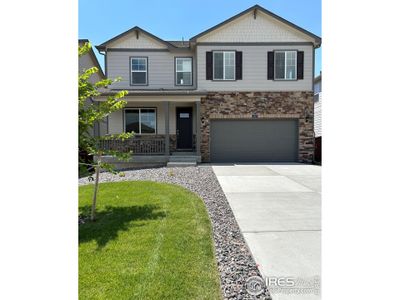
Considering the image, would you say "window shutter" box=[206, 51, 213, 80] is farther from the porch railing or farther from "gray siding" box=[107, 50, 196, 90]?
the porch railing

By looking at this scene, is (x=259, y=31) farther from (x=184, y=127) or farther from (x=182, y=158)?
(x=182, y=158)

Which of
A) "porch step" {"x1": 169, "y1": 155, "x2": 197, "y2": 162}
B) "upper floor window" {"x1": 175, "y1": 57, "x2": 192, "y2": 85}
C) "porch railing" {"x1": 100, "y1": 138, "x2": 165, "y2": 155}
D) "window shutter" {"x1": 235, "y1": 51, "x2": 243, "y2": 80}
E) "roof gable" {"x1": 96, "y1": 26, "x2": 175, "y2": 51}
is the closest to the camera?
"porch step" {"x1": 169, "y1": 155, "x2": 197, "y2": 162}

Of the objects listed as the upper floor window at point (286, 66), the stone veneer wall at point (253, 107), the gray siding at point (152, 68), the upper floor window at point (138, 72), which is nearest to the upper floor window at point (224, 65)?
the stone veneer wall at point (253, 107)

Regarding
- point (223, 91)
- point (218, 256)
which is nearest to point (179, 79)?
point (223, 91)

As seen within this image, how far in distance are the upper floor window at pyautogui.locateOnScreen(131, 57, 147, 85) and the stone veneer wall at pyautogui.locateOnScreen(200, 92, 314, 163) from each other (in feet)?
11.5

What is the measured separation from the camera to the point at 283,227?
4699 millimetres

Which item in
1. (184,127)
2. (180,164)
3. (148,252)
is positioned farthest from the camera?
(184,127)

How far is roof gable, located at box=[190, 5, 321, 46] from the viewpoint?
1467 cm

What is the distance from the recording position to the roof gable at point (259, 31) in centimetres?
1467

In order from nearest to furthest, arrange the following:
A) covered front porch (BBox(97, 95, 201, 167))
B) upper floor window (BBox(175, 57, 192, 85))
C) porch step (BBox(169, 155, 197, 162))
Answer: porch step (BBox(169, 155, 197, 162)), covered front porch (BBox(97, 95, 201, 167)), upper floor window (BBox(175, 57, 192, 85))

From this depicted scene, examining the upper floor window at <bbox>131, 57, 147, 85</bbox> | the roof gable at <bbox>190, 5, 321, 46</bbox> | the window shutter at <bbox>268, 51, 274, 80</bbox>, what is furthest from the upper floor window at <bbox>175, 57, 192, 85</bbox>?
the window shutter at <bbox>268, 51, 274, 80</bbox>

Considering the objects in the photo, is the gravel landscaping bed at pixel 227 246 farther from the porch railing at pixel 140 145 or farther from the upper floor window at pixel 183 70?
the upper floor window at pixel 183 70

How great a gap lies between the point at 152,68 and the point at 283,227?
1273cm

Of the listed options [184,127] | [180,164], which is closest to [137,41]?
[184,127]
